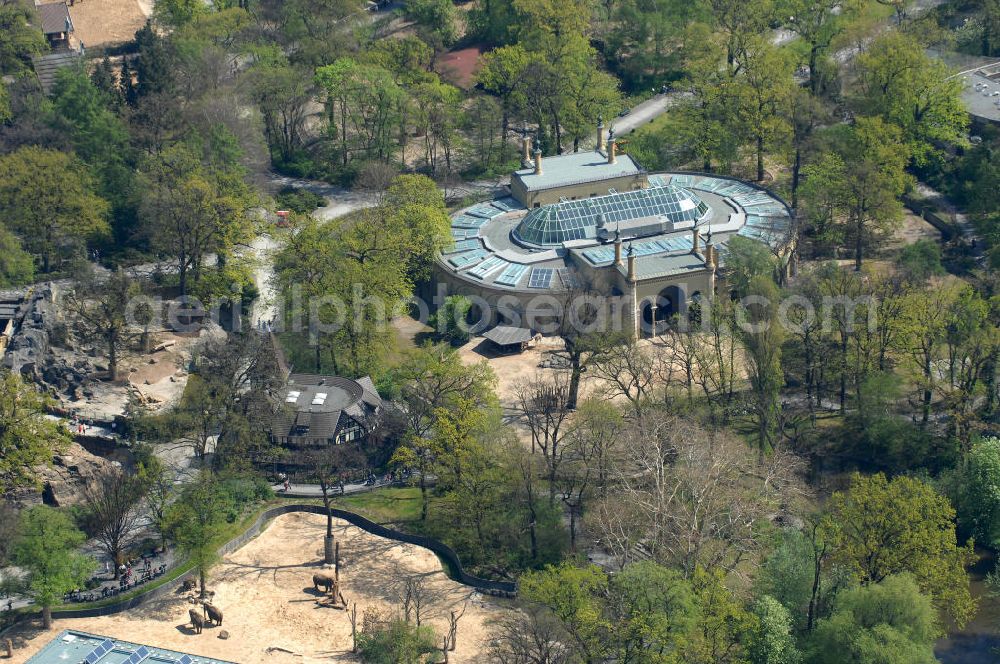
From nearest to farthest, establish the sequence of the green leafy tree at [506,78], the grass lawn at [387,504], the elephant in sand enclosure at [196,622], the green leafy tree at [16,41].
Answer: the elephant in sand enclosure at [196,622] < the grass lawn at [387,504] < the green leafy tree at [506,78] < the green leafy tree at [16,41]

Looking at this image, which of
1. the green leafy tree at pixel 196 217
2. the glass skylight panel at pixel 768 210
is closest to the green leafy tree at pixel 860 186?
the glass skylight panel at pixel 768 210

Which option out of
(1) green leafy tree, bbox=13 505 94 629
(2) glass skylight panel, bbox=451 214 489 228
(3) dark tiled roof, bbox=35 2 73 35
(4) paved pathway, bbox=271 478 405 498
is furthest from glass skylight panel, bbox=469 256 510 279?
(3) dark tiled roof, bbox=35 2 73 35


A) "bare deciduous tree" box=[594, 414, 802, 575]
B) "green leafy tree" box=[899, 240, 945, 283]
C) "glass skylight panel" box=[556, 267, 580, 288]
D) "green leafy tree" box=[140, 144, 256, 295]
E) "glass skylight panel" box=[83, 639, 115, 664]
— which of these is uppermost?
"green leafy tree" box=[140, 144, 256, 295]

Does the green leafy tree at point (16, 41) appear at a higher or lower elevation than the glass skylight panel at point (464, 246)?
higher

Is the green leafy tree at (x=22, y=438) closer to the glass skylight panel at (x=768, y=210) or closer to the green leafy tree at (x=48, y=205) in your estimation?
the green leafy tree at (x=48, y=205)

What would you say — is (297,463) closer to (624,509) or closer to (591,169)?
(624,509)

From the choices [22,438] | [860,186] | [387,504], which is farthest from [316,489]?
[860,186]

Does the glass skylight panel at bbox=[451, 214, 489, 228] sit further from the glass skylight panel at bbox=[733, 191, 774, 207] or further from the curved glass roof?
the glass skylight panel at bbox=[733, 191, 774, 207]

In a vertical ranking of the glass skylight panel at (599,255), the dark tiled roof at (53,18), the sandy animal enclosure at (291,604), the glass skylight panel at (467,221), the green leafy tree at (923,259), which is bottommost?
the sandy animal enclosure at (291,604)
